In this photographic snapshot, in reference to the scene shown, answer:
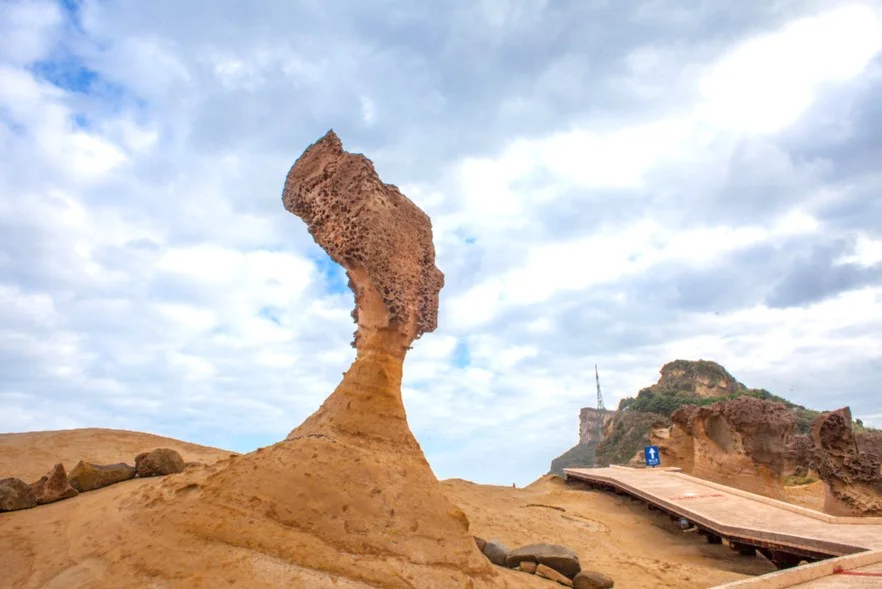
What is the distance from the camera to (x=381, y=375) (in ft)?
18.6

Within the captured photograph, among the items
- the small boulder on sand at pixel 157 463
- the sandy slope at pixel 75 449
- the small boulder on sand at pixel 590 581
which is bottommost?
the small boulder on sand at pixel 590 581

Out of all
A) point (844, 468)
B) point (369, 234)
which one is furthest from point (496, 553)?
point (844, 468)

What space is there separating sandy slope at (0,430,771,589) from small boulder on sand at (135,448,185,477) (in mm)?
594

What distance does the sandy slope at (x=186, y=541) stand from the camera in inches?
155

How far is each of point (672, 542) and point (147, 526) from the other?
30.9 ft

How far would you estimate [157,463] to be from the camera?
23.6 ft

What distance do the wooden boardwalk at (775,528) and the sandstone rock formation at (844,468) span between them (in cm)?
69

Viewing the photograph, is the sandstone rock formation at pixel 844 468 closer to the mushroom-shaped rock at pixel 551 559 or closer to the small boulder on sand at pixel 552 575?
the mushroom-shaped rock at pixel 551 559

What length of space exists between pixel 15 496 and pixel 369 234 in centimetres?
484

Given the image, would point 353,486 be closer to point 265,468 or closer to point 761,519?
point 265,468

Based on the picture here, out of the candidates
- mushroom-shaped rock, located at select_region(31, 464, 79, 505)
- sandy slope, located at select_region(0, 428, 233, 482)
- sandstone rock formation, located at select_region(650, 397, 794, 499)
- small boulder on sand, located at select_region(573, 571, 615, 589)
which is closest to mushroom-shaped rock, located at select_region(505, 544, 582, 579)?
small boulder on sand, located at select_region(573, 571, 615, 589)

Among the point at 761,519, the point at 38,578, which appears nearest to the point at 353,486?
the point at 38,578

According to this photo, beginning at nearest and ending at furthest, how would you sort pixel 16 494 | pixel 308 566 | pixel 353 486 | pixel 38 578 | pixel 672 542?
1. pixel 308 566
2. pixel 38 578
3. pixel 353 486
4. pixel 16 494
5. pixel 672 542

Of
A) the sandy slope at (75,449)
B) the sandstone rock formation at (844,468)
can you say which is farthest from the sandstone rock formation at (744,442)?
the sandy slope at (75,449)
